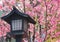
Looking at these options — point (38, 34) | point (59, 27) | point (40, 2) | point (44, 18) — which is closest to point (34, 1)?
point (40, 2)

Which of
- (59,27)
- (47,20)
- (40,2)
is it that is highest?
(40,2)

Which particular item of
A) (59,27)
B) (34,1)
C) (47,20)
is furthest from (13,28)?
(59,27)

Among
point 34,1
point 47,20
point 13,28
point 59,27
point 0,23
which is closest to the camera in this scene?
point 13,28

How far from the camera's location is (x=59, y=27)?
8.28 metres

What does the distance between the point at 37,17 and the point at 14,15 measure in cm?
188

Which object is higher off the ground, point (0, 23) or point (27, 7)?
point (27, 7)

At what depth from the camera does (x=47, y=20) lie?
6359mm

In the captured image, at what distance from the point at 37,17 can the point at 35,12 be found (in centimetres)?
17

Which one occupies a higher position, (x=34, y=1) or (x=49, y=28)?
(x=34, y=1)

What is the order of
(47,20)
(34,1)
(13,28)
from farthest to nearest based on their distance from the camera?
(34,1)
(47,20)
(13,28)

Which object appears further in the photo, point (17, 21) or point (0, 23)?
point (0, 23)

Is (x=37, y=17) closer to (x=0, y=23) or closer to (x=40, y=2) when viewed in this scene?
(x=40, y=2)

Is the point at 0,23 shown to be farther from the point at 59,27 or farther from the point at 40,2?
the point at 59,27

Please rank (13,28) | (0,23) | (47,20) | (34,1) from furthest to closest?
(0,23) → (34,1) → (47,20) → (13,28)
